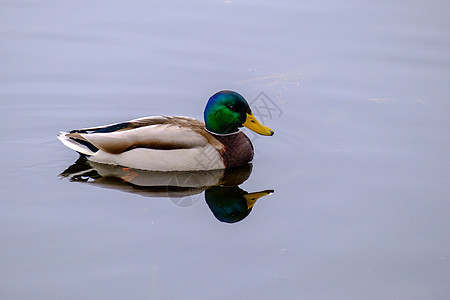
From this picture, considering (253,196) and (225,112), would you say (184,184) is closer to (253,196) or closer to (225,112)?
(253,196)

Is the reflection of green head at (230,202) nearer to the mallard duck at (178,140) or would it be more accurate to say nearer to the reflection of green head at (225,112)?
the mallard duck at (178,140)

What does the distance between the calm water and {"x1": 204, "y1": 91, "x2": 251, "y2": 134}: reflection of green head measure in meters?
0.63

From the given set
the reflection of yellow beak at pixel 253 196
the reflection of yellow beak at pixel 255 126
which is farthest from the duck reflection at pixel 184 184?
the reflection of yellow beak at pixel 255 126

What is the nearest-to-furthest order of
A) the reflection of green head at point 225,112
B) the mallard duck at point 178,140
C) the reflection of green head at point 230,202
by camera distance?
the reflection of green head at point 230,202 < the mallard duck at point 178,140 < the reflection of green head at point 225,112

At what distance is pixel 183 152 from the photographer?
8008mm

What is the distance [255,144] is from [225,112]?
851 mm

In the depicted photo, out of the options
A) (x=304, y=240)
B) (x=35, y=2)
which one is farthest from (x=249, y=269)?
(x=35, y=2)

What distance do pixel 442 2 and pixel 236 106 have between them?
225 inches

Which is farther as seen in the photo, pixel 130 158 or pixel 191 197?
pixel 130 158

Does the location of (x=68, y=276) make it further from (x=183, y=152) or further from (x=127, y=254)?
(x=183, y=152)

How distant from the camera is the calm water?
6.09m

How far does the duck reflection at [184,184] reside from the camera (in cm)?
736

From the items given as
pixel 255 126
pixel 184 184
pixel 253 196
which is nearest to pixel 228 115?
pixel 255 126

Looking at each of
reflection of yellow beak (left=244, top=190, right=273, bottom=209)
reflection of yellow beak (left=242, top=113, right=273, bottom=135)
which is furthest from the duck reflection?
reflection of yellow beak (left=242, top=113, right=273, bottom=135)
